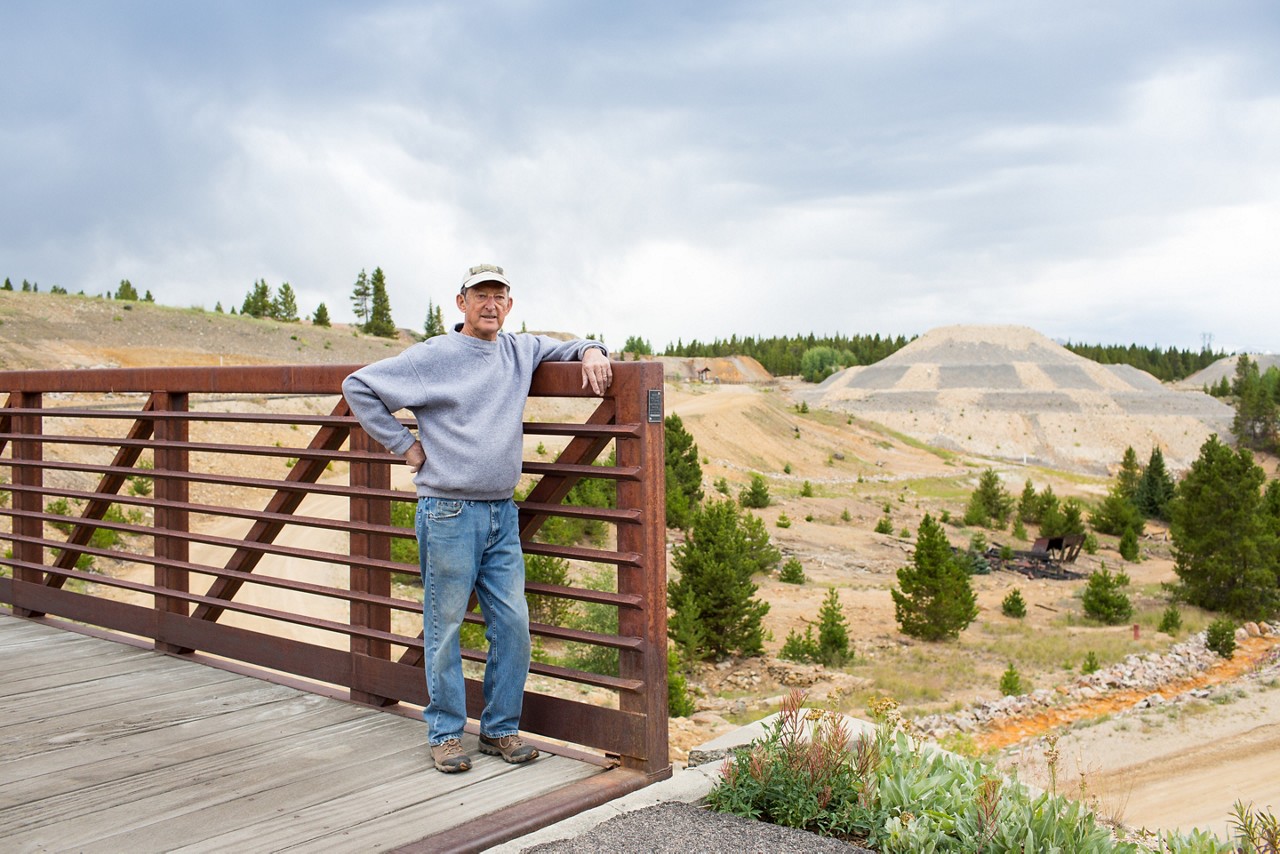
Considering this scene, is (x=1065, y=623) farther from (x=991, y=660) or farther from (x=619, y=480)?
(x=619, y=480)

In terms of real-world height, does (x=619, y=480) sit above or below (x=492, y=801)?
above

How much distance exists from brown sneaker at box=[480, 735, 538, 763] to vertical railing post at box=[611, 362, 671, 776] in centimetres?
44

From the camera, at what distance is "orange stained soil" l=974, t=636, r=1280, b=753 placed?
1487cm

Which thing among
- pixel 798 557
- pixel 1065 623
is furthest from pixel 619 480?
pixel 798 557

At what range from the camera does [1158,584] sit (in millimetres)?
30328

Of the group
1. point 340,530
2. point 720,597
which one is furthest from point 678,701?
point 340,530

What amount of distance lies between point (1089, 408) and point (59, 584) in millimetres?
89981

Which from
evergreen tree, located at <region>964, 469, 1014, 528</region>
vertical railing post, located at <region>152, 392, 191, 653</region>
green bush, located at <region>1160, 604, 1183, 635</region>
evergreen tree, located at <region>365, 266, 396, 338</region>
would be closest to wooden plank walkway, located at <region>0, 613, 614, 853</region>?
vertical railing post, located at <region>152, 392, 191, 653</region>

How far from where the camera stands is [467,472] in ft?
12.3

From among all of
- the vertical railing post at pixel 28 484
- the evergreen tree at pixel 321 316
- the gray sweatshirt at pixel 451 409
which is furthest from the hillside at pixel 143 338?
the gray sweatshirt at pixel 451 409

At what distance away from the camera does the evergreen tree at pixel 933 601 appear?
813 inches

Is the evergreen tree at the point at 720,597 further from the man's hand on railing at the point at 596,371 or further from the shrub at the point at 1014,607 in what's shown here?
the man's hand on railing at the point at 596,371

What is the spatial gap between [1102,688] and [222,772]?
17.4 meters

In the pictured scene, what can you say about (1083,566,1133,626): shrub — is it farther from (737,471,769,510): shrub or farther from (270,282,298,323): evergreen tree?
(270,282,298,323): evergreen tree
